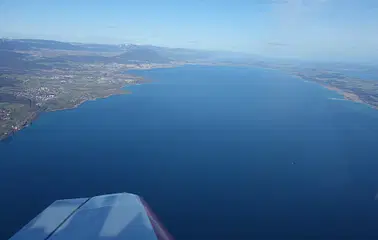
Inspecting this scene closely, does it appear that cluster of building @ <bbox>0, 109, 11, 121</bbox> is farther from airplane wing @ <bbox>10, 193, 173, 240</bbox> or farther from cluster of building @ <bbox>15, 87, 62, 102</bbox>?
airplane wing @ <bbox>10, 193, 173, 240</bbox>

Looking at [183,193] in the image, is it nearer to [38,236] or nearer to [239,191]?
[239,191]

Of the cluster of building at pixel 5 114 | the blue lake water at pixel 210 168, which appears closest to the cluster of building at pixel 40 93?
the blue lake water at pixel 210 168

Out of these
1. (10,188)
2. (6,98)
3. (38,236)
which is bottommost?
(10,188)

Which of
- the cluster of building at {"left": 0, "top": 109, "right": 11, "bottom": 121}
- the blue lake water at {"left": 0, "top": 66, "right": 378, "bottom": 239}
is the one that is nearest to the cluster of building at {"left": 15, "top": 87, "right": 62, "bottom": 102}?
the blue lake water at {"left": 0, "top": 66, "right": 378, "bottom": 239}

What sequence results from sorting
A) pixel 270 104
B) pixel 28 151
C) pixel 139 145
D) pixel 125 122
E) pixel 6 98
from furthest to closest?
pixel 270 104 → pixel 6 98 → pixel 125 122 → pixel 139 145 → pixel 28 151

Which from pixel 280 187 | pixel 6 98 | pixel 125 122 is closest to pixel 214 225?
pixel 280 187
